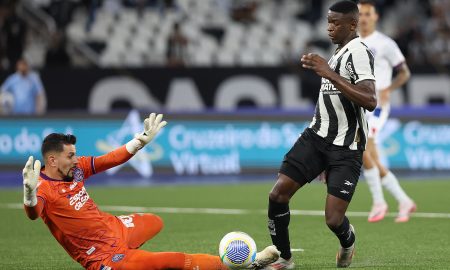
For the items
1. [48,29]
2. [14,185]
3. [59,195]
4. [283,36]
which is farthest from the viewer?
[283,36]

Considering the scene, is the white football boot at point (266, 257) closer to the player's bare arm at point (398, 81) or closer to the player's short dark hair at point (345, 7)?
the player's short dark hair at point (345, 7)

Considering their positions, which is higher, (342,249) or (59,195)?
(59,195)

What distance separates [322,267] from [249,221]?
3.91 metres

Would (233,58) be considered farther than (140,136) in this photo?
Yes

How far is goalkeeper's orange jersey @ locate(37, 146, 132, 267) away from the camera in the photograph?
755 centimetres

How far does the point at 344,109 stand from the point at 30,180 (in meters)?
2.77

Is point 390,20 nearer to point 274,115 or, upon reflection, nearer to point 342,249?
point 274,115

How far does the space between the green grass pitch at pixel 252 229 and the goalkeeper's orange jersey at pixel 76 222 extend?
1.11 metres

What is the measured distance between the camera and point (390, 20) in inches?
1053

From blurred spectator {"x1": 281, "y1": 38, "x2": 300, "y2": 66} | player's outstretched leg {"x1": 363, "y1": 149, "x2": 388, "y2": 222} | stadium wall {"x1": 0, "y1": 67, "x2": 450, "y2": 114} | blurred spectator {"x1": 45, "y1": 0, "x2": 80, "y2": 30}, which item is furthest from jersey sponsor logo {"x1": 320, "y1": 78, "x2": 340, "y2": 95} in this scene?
blurred spectator {"x1": 45, "y1": 0, "x2": 80, "y2": 30}

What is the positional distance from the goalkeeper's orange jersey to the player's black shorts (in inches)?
65.6

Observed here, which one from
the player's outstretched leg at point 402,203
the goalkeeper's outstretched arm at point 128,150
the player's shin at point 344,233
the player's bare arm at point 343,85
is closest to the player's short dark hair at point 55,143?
the goalkeeper's outstretched arm at point 128,150

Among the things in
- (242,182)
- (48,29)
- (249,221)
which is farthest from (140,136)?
(48,29)

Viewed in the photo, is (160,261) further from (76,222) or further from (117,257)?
(76,222)
